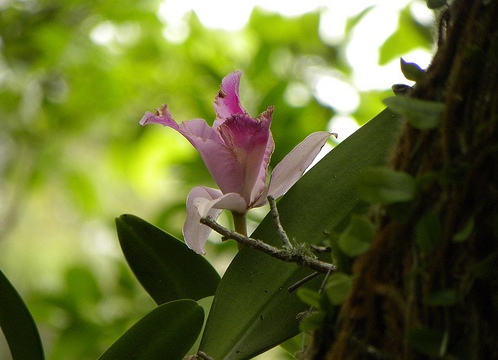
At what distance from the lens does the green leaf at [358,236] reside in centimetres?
29

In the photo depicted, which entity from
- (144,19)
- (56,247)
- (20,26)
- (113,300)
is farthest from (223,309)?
(56,247)

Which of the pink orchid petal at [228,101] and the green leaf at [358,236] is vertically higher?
the pink orchid petal at [228,101]

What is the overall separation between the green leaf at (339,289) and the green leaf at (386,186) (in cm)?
4

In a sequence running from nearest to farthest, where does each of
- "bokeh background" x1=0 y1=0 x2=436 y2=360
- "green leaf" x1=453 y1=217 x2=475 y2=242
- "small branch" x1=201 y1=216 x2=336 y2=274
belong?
"green leaf" x1=453 y1=217 x2=475 y2=242 < "small branch" x1=201 y1=216 x2=336 y2=274 < "bokeh background" x1=0 y1=0 x2=436 y2=360

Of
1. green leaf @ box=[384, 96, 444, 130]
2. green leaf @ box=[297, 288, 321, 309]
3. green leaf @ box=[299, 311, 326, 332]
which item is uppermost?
green leaf @ box=[384, 96, 444, 130]

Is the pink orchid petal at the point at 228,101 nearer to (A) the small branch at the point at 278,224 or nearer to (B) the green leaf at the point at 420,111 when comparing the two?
(A) the small branch at the point at 278,224

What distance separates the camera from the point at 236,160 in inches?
17.1

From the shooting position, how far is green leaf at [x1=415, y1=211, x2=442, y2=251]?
27 cm

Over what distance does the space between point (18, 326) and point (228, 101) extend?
22 centimetres

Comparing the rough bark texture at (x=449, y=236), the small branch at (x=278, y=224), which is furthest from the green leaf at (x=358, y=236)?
the small branch at (x=278, y=224)

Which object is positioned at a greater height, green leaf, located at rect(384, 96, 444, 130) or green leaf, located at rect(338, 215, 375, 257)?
green leaf, located at rect(384, 96, 444, 130)

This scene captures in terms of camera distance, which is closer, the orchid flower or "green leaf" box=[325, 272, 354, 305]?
"green leaf" box=[325, 272, 354, 305]

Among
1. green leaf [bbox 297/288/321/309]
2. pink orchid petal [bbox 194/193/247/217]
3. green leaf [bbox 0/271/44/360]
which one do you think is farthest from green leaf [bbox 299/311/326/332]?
green leaf [bbox 0/271/44/360]

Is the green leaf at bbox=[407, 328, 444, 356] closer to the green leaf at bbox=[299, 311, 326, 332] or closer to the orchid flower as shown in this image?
the green leaf at bbox=[299, 311, 326, 332]
